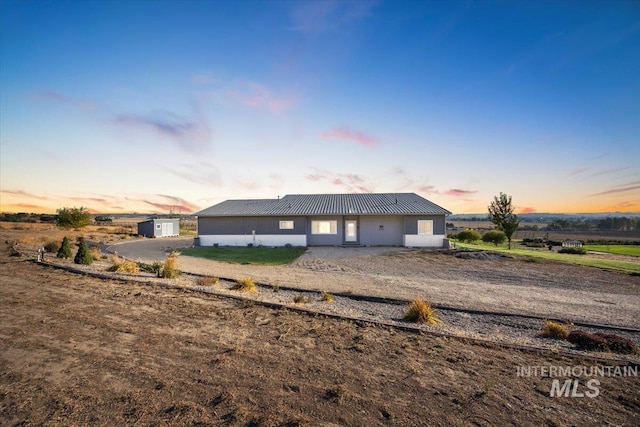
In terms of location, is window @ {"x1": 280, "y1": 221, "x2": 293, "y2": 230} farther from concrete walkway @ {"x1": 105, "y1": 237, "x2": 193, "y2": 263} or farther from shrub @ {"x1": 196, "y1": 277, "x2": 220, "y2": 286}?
shrub @ {"x1": 196, "y1": 277, "x2": 220, "y2": 286}

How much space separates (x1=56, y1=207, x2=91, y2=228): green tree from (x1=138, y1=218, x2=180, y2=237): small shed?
22.8 feet

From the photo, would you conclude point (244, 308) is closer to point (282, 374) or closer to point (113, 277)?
point (282, 374)

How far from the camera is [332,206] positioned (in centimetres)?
2925

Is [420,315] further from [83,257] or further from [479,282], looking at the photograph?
[83,257]

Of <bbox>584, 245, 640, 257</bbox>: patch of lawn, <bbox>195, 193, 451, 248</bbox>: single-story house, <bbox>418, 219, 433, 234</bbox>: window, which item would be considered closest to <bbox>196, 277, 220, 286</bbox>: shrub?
<bbox>195, 193, 451, 248</bbox>: single-story house

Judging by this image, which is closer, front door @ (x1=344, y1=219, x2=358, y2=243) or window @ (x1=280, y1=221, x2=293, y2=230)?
front door @ (x1=344, y1=219, x2=358, y2=243)

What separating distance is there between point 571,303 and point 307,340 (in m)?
9.64

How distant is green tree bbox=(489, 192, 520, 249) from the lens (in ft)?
91.3

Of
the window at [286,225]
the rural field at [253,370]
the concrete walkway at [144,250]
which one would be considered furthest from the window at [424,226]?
the concrete walkway at [144,250]

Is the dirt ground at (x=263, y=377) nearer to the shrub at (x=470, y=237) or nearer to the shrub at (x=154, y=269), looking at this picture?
the shrub at (x=154, y=269)

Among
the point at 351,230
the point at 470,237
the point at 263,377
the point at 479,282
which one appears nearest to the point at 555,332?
the point at 263,377

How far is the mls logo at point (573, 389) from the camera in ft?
13.7

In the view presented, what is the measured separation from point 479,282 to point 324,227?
16.0 meters
